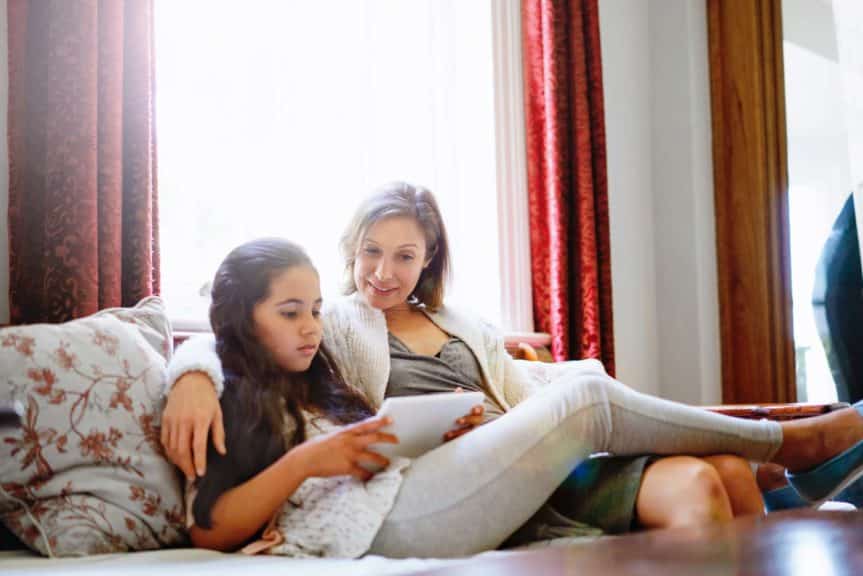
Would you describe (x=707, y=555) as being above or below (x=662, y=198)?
below

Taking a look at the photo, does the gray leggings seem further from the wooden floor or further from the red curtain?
the red curtain

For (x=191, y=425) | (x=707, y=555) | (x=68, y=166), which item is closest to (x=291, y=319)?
(x=191, y=425)

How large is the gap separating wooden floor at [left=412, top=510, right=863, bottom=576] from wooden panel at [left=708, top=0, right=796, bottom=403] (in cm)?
261

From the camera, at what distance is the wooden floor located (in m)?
0.60

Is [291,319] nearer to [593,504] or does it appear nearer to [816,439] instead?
[593,504]

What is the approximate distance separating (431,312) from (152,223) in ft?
2.13

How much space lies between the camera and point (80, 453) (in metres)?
1.30

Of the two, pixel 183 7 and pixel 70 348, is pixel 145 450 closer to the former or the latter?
pixel 70 348

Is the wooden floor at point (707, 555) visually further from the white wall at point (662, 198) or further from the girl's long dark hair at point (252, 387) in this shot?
the white wall at point (662, 198)

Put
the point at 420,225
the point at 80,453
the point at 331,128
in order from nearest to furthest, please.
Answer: the point at 80,453 → the point at 420,225 → the point at 331,128

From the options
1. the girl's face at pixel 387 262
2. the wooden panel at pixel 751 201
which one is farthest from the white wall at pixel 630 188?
the girl's face at pixel 387 262

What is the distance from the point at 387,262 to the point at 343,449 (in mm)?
602

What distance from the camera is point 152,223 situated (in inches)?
76.9

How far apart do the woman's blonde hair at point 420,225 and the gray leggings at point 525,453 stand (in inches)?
23.2
